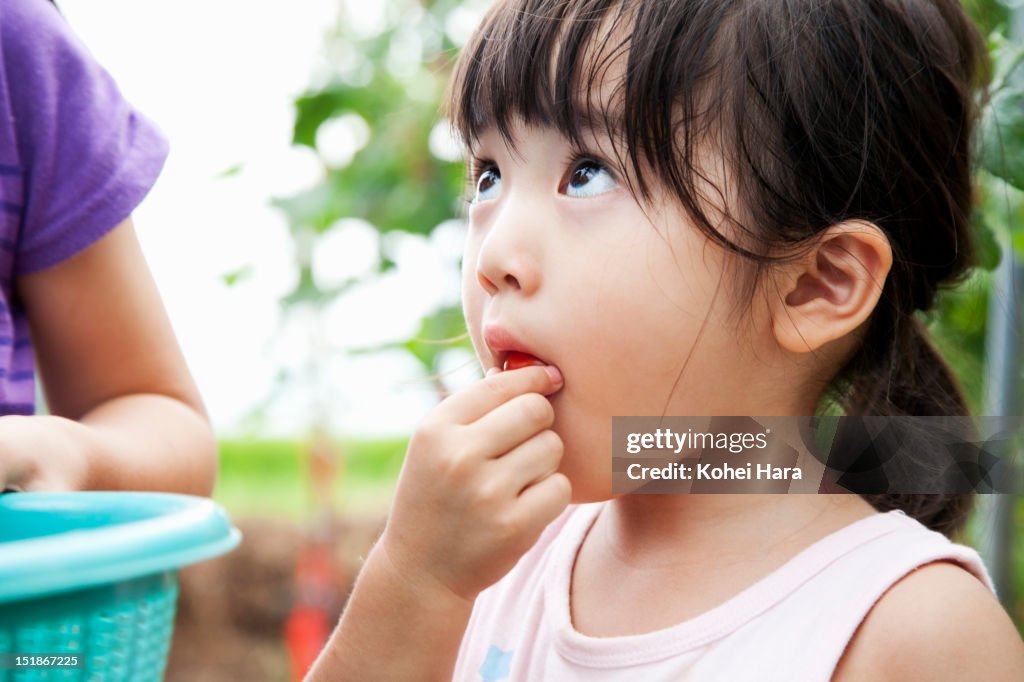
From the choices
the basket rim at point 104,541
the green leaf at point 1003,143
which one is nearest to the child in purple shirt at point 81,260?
the basket rim at point 104,541

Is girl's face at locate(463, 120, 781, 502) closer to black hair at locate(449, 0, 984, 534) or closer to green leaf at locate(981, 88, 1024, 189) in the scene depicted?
black hair at locate(449, 0, 984, 534)

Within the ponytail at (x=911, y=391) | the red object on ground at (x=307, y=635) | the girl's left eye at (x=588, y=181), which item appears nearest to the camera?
the girl's left eye at (x=588, y=181)

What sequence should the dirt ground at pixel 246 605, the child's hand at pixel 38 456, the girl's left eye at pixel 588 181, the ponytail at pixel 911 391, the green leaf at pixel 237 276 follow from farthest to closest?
the dirt ground at pixel 246 605
the green leaf at pixel 237 276
the ponytail at pixel 911 391
the girl's left eye at pixel 588 181
the child's hand at pixel 38 456

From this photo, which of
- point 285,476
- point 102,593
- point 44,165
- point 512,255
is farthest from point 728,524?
point 285,476

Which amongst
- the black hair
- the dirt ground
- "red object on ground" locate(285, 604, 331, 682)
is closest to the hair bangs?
the black hair

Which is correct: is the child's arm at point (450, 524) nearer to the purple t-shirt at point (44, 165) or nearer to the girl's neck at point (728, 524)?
the girl's neck at point (728, 524)

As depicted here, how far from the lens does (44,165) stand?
1.11m

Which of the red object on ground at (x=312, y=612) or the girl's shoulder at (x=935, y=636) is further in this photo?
the red object on ground at (x=312, y=612)

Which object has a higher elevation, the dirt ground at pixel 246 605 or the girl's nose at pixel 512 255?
the girl's nose at pixel 512 255

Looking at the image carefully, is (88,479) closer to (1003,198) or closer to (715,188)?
(715,188)

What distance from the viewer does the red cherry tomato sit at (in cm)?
91

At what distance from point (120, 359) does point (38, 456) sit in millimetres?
338

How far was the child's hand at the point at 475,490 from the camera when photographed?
0.84 m

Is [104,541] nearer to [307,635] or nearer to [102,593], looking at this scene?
[102,593]
